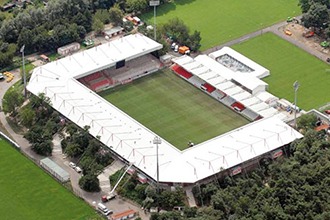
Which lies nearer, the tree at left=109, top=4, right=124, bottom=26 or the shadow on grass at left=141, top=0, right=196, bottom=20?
the tree at left=109, top=4, right=124, bottom=26

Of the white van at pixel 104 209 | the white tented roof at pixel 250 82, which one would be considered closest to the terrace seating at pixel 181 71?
the white tented roof at pixel 250 82

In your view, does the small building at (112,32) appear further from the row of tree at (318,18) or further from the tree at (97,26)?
the row of tree at (318,18)

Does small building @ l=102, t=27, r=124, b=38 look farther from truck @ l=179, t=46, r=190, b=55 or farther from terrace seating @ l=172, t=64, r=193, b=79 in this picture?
terrace seating @ l=172, t=64, r=193, b=79

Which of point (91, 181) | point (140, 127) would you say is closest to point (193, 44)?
point (140, 127)

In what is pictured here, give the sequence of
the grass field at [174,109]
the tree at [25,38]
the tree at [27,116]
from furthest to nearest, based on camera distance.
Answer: the tree at [25,38] < the grass field at [174,109] < the tree at [27,116]

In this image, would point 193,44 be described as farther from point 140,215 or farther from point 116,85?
point 140,215

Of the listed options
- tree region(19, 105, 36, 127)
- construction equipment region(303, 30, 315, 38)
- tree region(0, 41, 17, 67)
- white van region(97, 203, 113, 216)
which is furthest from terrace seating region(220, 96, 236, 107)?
tree region(0, 41, 17, 67)

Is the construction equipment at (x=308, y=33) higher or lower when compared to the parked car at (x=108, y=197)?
higher
